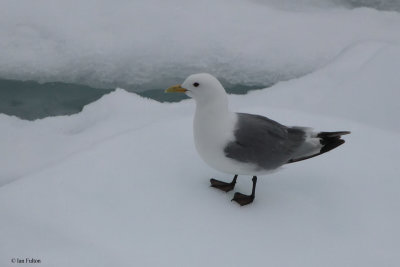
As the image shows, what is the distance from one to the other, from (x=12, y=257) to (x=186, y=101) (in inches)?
99.3

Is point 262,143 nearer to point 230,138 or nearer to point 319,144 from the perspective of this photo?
point 230,138

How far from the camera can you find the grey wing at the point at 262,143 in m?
2.46

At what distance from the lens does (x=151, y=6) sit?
5.48m

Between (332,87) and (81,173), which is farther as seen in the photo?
(332,87)

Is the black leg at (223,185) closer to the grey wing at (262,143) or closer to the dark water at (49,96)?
the grey wing at (262,143)

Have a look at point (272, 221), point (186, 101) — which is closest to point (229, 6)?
point (186, 101)

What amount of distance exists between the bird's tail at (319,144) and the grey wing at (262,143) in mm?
35

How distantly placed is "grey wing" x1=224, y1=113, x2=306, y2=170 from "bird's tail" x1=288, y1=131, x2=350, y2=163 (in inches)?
1.4

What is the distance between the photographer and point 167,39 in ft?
16.5

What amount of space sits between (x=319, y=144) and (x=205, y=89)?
687mm

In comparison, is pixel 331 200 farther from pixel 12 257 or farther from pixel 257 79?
pixel 257 79

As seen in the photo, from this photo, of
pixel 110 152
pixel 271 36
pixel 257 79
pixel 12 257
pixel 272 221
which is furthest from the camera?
pixel 271 36

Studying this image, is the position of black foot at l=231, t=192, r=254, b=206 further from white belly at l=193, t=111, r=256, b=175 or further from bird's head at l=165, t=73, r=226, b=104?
bird's head at l=165, t=73, r=226, b=104

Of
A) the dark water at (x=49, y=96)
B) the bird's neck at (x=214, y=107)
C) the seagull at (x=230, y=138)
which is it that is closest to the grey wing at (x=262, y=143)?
the seagull at (x=230, y=138)
